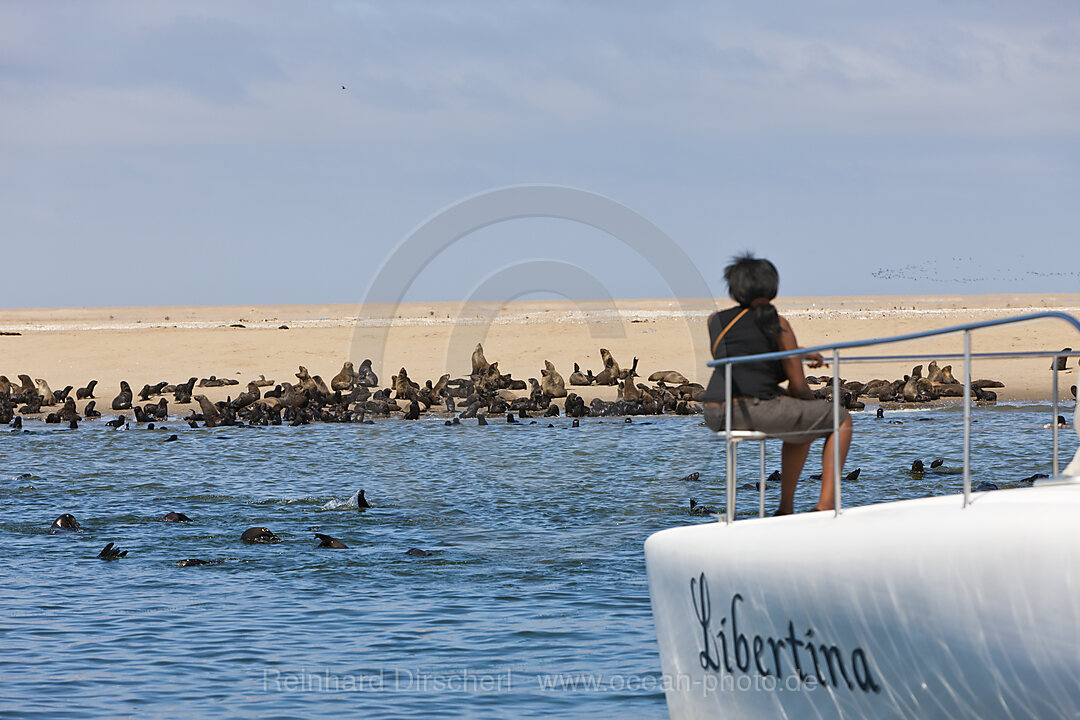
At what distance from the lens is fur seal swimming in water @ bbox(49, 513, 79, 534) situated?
57.5 ft

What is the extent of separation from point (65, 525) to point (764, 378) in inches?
522

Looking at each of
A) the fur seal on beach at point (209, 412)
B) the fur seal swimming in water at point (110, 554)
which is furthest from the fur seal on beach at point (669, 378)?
Result: the fur seal swimming in water at point (110, 554)

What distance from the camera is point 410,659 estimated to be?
10.6 metres

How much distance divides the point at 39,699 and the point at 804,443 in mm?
6226

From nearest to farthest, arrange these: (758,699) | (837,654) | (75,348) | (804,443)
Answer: (837,654) < (758,699) < (804,443) < (75,348)

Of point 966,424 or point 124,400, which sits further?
point 124,400

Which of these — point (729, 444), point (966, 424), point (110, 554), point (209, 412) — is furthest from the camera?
point (209, 412)

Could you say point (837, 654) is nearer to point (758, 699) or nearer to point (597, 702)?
point (758, 699)

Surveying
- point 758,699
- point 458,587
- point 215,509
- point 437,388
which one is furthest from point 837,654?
point 437,388

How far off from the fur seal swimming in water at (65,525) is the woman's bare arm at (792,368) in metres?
13.2

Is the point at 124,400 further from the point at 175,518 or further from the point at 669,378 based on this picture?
the point at 175,518

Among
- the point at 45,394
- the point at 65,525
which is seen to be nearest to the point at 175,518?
the point at 65,525

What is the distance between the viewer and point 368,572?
14195 millimetres

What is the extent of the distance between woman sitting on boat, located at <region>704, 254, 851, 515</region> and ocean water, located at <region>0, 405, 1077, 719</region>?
2788 mm
